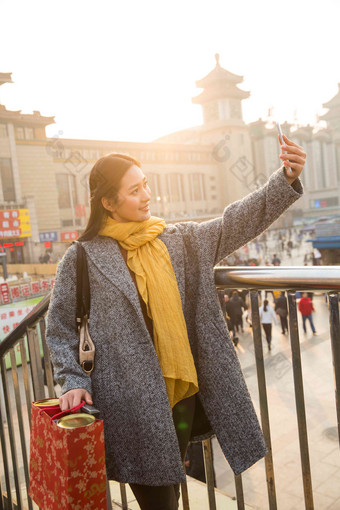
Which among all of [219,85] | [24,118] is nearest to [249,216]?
[24,118]

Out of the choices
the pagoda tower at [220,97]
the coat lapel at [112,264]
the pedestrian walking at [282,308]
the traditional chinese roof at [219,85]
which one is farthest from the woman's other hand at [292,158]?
the traditional chinese roof at [219,85]

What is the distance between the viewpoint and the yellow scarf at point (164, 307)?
1306mm

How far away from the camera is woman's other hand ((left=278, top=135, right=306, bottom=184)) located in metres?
1.26

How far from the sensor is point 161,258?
53.8 inches

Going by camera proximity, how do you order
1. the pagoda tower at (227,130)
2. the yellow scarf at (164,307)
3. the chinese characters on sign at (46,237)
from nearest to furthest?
the yellow scarf at (164,307)
the chinese characters on sign at (46,237)
the pagoda tower at (227,130)

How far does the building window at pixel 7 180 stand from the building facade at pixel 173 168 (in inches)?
2.5

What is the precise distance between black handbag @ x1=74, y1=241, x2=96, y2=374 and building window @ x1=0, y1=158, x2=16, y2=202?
29.2 m

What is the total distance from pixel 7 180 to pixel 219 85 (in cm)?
2929

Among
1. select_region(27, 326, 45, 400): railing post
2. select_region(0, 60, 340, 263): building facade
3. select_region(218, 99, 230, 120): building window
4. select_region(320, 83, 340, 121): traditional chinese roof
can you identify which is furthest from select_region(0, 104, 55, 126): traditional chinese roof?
select_region(320, 83, 340, 121): traditional chinese roof

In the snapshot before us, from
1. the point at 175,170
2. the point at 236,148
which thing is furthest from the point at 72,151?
the point at 236,148

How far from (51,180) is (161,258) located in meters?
32.0

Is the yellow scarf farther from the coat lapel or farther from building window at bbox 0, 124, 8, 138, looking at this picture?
building window at bbox 0, 124, 8, 138

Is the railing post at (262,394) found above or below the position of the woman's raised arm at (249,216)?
below

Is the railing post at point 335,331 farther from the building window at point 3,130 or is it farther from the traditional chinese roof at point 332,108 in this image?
the traditional chinese roof at point 332,108
